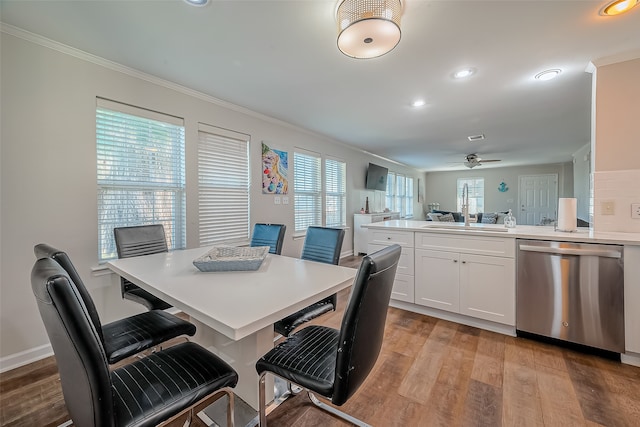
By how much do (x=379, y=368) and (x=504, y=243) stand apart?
1525 mm

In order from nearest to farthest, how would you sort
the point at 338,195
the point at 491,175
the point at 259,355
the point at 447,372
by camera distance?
1. the point at 259,355
2. the point at 447,372
3. the point at 338,195
4. the point at 491,175

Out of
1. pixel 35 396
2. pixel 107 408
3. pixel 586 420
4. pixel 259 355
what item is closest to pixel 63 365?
pixel 107 408

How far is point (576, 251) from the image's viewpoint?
2.06 m

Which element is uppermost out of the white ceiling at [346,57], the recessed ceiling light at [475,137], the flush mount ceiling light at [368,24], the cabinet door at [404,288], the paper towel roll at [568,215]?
the recessed ceiling light at [475,137]

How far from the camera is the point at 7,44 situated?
190cm

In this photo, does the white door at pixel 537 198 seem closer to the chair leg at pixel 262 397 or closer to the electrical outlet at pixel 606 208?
the electrical outlet at pixel 606 208

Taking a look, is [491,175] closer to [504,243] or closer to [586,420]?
[504,243]

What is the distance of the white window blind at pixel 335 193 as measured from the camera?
520cm

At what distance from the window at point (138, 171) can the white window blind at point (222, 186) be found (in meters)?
0.24

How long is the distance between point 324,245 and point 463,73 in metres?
2.12

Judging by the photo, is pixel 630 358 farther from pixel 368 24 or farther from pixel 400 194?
pixel 400 194

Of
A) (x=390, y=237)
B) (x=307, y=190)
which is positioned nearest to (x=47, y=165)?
(x=390, y=237)

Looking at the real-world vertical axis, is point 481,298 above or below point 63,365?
below

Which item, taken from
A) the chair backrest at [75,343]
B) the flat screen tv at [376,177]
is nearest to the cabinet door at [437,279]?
the chair backrest at [75,343]
